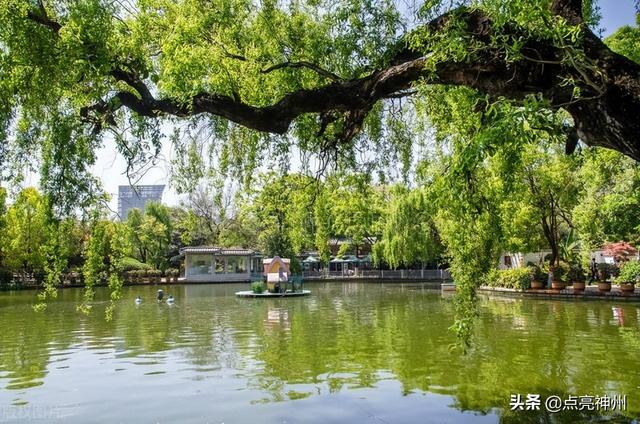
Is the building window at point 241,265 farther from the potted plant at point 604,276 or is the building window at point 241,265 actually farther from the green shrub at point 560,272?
the potted plant at point 604,276

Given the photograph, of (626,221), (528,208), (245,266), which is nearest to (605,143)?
(626,221)

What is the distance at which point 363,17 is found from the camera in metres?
5.18

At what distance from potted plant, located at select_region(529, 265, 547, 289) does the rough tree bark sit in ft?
70.8

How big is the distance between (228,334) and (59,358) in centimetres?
426

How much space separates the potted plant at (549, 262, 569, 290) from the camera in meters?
23.0

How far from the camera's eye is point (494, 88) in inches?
147

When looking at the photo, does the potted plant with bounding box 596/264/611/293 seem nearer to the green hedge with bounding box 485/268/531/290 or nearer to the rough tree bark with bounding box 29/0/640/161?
the green hedge with bounding box 485/268/531/290

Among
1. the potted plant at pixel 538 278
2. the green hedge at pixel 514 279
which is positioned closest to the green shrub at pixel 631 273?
the potted plant at pixel 538 278

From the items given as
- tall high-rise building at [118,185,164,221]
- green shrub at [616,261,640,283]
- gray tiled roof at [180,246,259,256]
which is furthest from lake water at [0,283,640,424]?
gray tiled roof at [180,246,259,256]

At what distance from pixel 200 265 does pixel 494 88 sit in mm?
41939

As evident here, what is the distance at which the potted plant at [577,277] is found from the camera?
2227cm

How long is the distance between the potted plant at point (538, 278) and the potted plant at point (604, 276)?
88.2 inches

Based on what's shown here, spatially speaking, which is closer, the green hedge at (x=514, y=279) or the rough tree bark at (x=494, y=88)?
the rough tree bark at (x=494, y=88)

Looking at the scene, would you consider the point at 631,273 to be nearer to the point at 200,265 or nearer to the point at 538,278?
the point at 538,278
